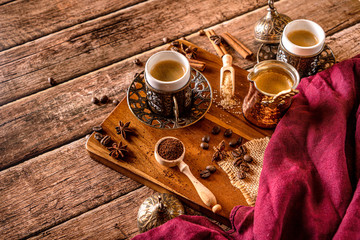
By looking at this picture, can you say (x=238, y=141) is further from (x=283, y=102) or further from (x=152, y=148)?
(x=152, y=148)

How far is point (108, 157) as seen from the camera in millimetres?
1341

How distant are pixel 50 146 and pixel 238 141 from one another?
755 millimetres

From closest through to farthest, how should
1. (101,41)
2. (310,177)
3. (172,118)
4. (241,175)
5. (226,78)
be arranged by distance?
(310,177)
(241,175)
(172,118)
(226,78)
(101,41)

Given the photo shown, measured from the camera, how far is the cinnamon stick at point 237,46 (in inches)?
64.1

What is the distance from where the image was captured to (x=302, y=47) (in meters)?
1.34

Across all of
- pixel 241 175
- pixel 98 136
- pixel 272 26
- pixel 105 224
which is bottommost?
pixel 105 224

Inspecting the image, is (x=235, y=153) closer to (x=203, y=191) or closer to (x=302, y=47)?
(x=203, y=191)

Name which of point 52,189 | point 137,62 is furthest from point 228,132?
point 52,189

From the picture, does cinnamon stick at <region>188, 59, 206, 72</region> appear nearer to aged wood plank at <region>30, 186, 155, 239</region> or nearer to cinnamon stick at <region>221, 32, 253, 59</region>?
cinnamon stick at <region>221, 32, 253, 59</region>

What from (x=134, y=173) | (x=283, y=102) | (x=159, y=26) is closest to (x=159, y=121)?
(x=134, y=173)

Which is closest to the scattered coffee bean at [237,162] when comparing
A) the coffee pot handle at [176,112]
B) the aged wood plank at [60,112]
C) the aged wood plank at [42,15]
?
the coffee pot handle at [176,112]

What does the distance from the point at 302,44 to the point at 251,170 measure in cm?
54

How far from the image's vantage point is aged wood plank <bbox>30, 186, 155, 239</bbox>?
4.26 feet

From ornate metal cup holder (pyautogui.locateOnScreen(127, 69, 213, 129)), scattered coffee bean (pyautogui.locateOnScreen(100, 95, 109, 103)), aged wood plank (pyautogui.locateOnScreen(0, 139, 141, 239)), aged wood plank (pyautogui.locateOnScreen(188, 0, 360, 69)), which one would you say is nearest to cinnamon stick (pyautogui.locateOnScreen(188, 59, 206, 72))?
ornate metal cup holder (pyautogui.locateOnScreen(127, 69, 213, 129))
